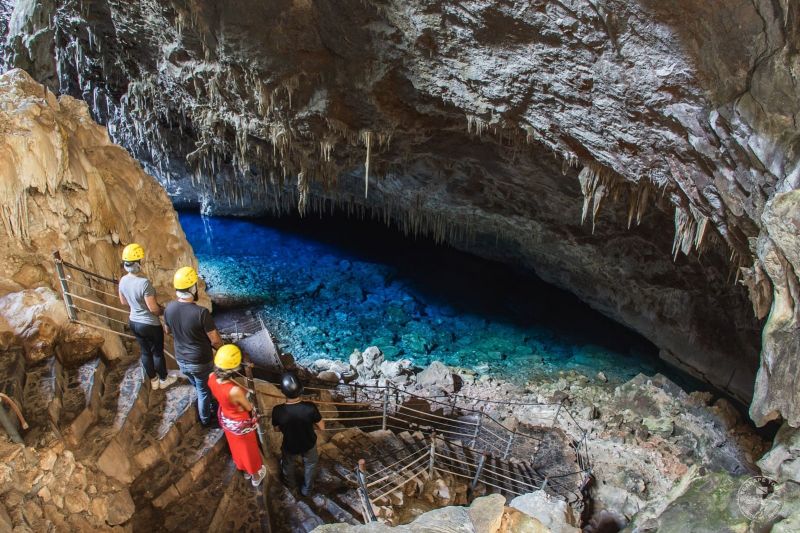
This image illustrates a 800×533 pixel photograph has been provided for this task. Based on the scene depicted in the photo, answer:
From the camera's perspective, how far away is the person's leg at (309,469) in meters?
3.93

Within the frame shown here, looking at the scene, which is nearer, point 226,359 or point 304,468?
point 226,359

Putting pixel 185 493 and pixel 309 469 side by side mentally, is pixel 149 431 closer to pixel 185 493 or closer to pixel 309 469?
pixel 185 493

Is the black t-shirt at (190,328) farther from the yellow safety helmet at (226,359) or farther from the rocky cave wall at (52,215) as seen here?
the rocky cave wall at (52,215)

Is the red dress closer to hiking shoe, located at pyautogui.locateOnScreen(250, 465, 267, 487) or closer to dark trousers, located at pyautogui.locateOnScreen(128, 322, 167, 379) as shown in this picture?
hiking shoe, located at pyautogui.locateOnScreen(250, 465, 267, 487)

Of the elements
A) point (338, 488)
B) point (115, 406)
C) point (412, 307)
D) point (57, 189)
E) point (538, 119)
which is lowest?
point (412, 307)

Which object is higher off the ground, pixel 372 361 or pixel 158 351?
pixel 158 351

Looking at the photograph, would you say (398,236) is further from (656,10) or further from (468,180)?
(656,10)

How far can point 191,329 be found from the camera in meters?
3.81

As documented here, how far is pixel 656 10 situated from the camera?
4152 mm

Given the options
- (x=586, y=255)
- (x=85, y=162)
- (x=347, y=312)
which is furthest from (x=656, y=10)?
(x=347, y=312)

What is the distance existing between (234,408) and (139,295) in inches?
56.6

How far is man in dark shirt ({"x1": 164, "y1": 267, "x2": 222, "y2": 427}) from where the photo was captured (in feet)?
12.4

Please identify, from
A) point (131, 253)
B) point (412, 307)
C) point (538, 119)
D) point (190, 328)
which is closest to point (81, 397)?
point (190, 328)

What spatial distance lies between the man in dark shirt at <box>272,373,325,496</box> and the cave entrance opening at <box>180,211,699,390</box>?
21.0 ft
